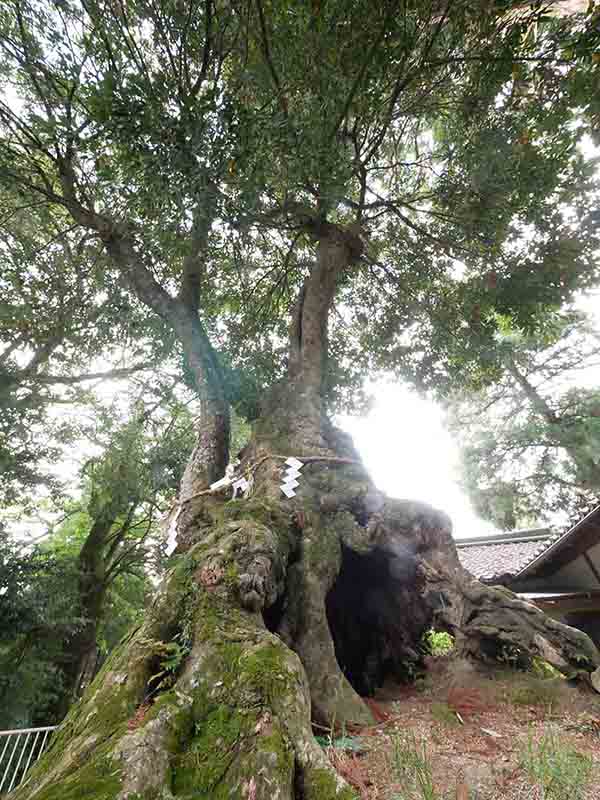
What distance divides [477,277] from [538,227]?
3.45 feet

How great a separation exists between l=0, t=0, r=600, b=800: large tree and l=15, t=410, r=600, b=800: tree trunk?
0.05 ft

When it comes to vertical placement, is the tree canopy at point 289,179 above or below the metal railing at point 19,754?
above

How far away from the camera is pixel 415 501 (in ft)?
12.8

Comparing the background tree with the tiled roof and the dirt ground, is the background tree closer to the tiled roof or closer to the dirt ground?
the tiled roof

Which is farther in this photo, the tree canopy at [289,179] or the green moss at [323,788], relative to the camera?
the tree canopy at [289,179]

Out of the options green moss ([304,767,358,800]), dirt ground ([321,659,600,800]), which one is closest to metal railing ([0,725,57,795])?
dirt ground ([321,659,600,800])

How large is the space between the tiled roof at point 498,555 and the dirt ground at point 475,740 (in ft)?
21.1

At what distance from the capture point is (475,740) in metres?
2.31

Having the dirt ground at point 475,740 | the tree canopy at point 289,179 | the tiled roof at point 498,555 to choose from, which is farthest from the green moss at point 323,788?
the tiled roof at point 498,555

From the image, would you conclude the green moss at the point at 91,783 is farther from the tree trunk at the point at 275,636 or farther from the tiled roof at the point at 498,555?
the tiled roof at the point at 498,555

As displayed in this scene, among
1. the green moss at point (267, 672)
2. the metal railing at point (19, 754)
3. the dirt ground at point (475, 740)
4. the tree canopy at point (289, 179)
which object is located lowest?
the metal railing at point (19, 754)

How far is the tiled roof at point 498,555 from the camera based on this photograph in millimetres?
9477

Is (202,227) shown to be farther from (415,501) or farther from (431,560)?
(431,560)

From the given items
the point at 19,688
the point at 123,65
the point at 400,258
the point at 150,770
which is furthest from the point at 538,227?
the point at 19,688
